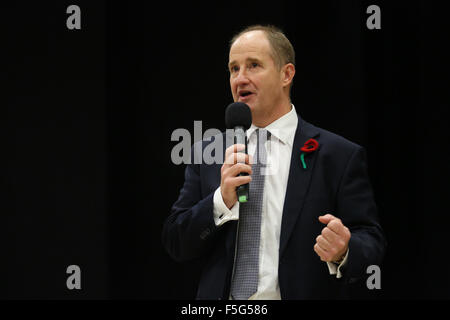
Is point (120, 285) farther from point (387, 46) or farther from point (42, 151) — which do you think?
point (387, 46)

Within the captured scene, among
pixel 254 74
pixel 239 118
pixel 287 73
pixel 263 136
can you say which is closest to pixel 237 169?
pixel 239 118

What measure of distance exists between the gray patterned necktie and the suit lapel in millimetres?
80

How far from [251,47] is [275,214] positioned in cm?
56

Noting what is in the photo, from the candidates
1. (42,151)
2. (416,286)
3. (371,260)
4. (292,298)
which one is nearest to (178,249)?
(292,298)

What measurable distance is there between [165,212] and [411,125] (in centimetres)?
129

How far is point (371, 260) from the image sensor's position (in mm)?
1576

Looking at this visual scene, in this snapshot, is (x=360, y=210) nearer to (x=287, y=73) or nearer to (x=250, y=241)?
(x=250, y=241)

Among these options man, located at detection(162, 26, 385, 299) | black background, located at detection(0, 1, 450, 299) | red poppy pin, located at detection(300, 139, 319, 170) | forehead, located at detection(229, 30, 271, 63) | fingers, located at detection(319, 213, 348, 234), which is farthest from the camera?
black background, located at detection(0, 1, 450, 299)

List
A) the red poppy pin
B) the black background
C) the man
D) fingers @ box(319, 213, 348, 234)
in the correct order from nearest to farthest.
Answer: fingers @ box(319, 213, 348, 234)
the man
the red poppy pin
the black background

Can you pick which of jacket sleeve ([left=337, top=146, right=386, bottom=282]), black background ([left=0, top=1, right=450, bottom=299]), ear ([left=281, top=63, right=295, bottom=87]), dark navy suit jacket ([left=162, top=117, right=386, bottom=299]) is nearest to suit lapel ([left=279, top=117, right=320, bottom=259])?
dark navy suit jacket ([left=162, top=117, right=386, bottom=299])

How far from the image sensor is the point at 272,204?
1.67 metres

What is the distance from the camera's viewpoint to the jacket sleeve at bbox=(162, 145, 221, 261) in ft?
5.23

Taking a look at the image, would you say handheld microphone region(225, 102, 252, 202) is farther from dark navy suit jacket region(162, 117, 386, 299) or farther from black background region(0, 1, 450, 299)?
black background region(0, 1, 450, 299)

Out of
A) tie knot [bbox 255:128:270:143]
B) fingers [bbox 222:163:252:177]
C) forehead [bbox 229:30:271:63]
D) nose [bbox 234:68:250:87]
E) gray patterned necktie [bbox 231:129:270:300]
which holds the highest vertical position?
forehead [bbox 229:30:271:63]
